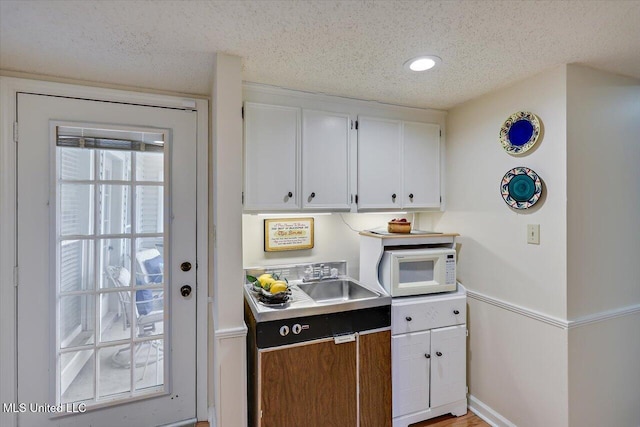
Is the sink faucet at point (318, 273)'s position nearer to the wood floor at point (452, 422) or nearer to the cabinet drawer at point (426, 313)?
the cabinet drawer at point (426, 313)

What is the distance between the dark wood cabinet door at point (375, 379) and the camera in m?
1.80

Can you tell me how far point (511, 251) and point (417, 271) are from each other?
0.58m

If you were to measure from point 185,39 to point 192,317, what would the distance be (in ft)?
5.38

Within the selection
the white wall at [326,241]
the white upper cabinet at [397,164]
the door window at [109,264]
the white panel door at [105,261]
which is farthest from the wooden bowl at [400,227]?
the door window at [109,264]

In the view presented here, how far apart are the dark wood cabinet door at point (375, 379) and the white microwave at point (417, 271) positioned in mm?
322

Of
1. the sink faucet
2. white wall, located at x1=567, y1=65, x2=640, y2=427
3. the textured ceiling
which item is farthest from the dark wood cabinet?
the textured ceiling

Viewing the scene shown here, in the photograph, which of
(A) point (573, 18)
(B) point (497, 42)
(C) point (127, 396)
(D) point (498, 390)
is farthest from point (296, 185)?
(D) point (498, 390)

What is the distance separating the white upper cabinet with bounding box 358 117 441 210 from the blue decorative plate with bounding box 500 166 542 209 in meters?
0.56

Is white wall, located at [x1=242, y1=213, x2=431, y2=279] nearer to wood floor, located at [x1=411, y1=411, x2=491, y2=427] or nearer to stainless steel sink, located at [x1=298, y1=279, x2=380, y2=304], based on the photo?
stainless steel sink, located at [x1=298, y1=279, x2=380, y2=304]

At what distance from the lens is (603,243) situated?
1.71m

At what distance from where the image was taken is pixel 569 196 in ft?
5.31

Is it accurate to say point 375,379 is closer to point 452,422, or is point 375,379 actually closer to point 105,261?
point 452,422

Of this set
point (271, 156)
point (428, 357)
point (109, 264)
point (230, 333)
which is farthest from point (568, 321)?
point (109, 264)

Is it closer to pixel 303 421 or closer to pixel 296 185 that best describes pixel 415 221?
pixel 296 185
